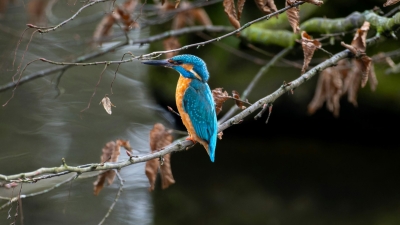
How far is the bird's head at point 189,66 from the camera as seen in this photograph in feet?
8.34

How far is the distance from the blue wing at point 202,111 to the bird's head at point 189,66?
0.04m

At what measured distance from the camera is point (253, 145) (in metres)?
5.07

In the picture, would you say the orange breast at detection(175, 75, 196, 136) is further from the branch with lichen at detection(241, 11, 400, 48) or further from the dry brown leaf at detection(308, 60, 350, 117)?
Answer: the dry brown leaf at detection(308, 60, 350, 117)

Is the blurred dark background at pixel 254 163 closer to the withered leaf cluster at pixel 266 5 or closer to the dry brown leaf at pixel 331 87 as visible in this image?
the dry brown leaf at pixel 331 87

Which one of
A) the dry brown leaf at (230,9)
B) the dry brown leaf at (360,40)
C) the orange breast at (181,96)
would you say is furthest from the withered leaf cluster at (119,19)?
the dry brown leaf at (360,40)

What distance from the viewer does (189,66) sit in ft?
8.55

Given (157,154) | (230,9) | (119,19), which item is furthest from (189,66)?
(119,19)

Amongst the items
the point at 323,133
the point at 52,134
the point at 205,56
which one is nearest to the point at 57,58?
the point at 52,134

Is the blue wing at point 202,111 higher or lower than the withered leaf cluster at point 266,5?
lower

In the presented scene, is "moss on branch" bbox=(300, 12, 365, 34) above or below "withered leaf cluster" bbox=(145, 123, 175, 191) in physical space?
above

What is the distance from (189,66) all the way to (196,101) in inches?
7.5

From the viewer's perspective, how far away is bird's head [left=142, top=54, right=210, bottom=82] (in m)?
2.54

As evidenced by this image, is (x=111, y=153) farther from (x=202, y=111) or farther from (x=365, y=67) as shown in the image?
(x=365, y=67)

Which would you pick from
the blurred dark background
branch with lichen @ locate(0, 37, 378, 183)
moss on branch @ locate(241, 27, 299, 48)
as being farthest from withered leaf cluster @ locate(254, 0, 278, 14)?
the blurred dark background
